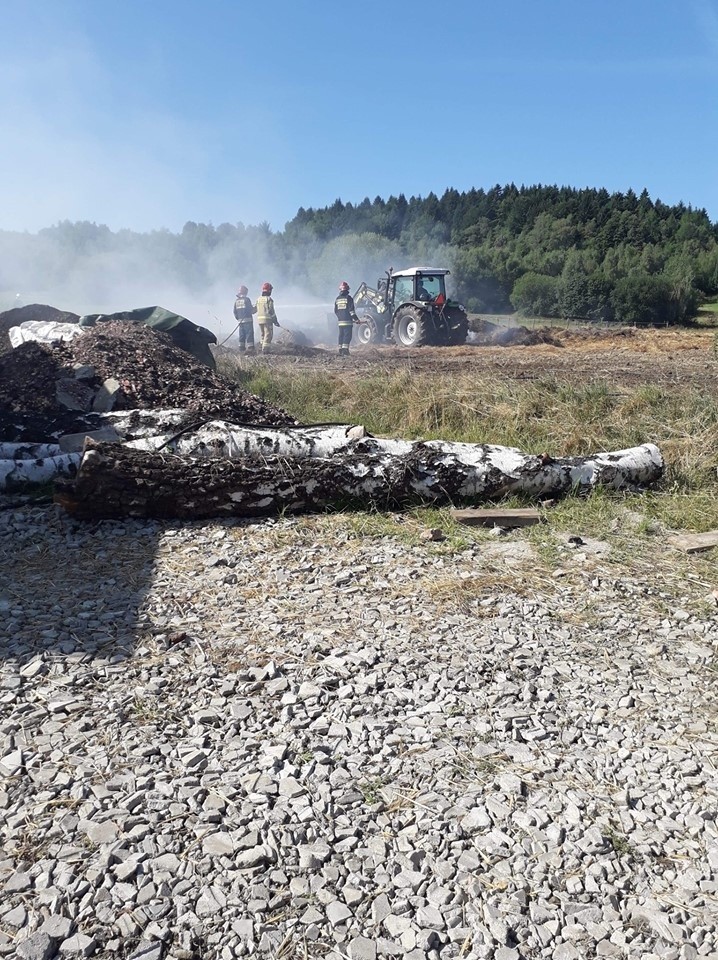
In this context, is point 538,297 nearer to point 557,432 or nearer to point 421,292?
point 421,292

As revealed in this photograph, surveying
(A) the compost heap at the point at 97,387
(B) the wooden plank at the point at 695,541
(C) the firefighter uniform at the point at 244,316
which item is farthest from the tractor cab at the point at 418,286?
(B) the wooden plank at the point at 695,541

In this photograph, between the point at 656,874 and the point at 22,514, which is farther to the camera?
the point at 22,514

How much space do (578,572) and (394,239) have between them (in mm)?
51504

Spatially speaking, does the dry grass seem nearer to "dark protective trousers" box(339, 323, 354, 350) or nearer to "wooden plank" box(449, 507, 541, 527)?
"wooden plank" box(449, 507, 541, 527)

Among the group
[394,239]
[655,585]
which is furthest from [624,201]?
[655,585]

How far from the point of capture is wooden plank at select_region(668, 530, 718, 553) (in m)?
5.22

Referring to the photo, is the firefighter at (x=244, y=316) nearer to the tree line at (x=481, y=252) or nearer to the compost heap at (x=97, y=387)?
the compost heap at (x=97, y=387)

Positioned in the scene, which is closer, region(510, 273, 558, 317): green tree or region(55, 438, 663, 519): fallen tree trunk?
region(55, 438, 663, 519): fallen tree trunk

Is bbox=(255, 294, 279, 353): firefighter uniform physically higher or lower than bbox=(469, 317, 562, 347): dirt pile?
higher

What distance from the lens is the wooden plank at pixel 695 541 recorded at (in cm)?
522

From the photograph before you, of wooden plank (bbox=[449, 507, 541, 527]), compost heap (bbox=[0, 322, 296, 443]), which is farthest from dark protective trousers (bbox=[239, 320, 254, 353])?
wooden plank (bbox=[449, 507, 541, 527])

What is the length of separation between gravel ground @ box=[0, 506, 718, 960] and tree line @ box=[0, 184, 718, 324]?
31719 millimetres

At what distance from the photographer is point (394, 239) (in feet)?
174

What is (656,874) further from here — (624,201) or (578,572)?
(624,201)
